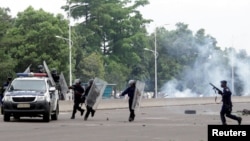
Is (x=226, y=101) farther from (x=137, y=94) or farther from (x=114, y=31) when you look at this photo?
(x=114, y=31)

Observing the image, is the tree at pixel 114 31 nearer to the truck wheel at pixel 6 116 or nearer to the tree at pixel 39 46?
the tree at pixel 39 46

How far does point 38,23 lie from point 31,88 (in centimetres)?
5591

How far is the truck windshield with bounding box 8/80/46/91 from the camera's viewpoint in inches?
1077

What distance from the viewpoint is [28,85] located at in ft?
90.6

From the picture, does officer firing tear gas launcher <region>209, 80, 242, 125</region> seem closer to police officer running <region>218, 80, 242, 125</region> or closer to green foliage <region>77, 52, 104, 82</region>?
police officer running <region>218, 80, 242, 125</region>

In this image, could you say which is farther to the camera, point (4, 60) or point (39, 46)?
point (39, 46)

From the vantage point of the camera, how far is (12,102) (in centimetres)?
2641

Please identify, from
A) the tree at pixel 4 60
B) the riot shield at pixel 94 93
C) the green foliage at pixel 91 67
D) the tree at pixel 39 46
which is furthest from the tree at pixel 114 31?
the riot shield at pixel 94 93

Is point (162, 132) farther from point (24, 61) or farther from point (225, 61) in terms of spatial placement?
point (225, 61)

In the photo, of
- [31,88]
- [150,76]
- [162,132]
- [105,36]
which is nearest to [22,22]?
[105,36]

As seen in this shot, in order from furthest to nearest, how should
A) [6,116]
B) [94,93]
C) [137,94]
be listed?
[94,93], [137,94], [6,116]

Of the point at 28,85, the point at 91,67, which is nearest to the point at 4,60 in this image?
the point at 91,67

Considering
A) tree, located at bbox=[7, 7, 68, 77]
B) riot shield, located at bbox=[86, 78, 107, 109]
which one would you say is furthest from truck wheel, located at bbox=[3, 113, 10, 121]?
tree, located at bbox=[7, 7, 68, 77]

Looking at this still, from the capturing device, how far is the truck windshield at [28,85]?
27.3m
